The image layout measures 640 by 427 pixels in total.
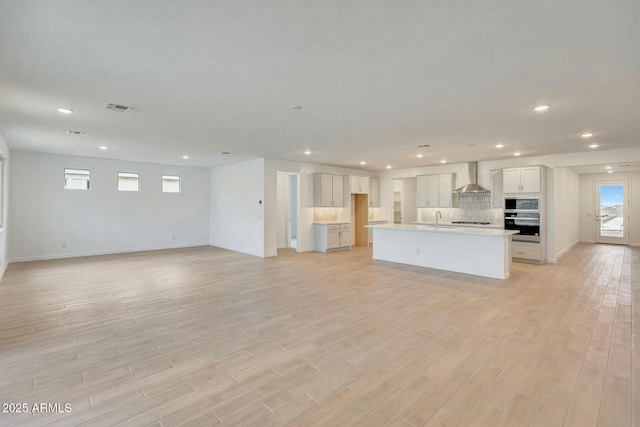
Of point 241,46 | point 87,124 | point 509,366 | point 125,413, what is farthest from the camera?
point 87,124

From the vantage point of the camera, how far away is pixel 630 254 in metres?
8.51

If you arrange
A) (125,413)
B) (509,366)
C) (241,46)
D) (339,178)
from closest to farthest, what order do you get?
(125,413) → (241,46) → (509,366) → (339,178)

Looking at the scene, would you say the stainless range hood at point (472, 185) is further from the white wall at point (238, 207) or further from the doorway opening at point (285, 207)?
the white wall at point (238, 207)

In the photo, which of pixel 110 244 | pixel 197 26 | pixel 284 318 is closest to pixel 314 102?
pixel 197 26

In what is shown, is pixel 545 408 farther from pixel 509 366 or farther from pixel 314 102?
pixel 314 102

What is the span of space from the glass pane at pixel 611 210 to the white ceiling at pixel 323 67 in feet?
22.8

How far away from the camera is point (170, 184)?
10.0 metres

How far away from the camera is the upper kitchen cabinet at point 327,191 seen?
9141 mm

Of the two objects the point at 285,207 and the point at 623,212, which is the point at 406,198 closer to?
the point at 285,207

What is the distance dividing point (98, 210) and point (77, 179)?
3.13 feet

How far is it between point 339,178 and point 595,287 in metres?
6.53

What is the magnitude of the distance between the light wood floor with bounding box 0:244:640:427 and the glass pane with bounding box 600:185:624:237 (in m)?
6.63

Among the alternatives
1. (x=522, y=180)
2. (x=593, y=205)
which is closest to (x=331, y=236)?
(x=522, y=180)

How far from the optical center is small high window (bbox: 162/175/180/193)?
989 cm
